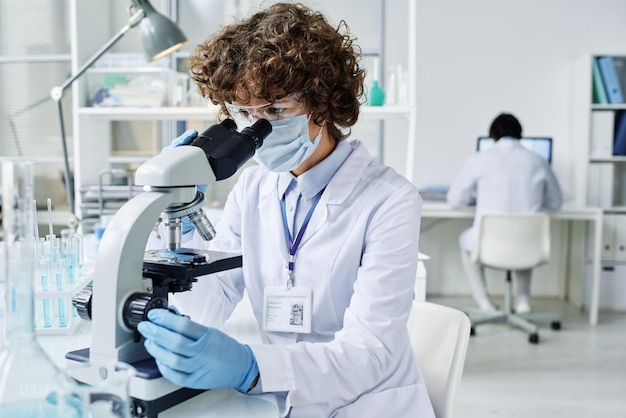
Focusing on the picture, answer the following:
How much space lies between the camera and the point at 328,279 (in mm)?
1162

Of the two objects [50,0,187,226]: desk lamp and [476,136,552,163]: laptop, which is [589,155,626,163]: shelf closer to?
[476,136,552,163]: laptop

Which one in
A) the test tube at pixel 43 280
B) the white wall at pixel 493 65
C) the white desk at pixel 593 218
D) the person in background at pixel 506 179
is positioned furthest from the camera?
the white wall at pixel 493 65

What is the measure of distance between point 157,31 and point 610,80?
2945 mm

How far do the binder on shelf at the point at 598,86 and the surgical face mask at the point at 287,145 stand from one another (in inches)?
129

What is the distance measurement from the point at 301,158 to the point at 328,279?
246 mm

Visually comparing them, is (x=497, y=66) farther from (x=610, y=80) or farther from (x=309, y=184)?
(x=309, y=184)

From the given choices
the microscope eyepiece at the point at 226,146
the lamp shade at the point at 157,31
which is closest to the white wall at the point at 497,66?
the lamp shade at the point at 157,31

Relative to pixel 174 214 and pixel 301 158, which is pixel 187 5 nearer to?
pixel 301 158

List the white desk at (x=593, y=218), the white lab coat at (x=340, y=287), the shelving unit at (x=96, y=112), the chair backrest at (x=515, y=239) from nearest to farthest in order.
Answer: the white lab coat at (x=340, y=287) → the shelving unit at (x=96, y=112) → the chair backrest at (x=515, y=239) → the white desk at (x=593, y=218)

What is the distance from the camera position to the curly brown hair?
112 cm

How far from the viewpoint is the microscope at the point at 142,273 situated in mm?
800

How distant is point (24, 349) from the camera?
58cm

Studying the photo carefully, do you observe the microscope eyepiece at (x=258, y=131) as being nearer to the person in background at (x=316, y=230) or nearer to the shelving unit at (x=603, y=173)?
the person in background at (x=316, y=230)

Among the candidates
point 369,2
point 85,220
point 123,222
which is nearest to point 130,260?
point 123,222
